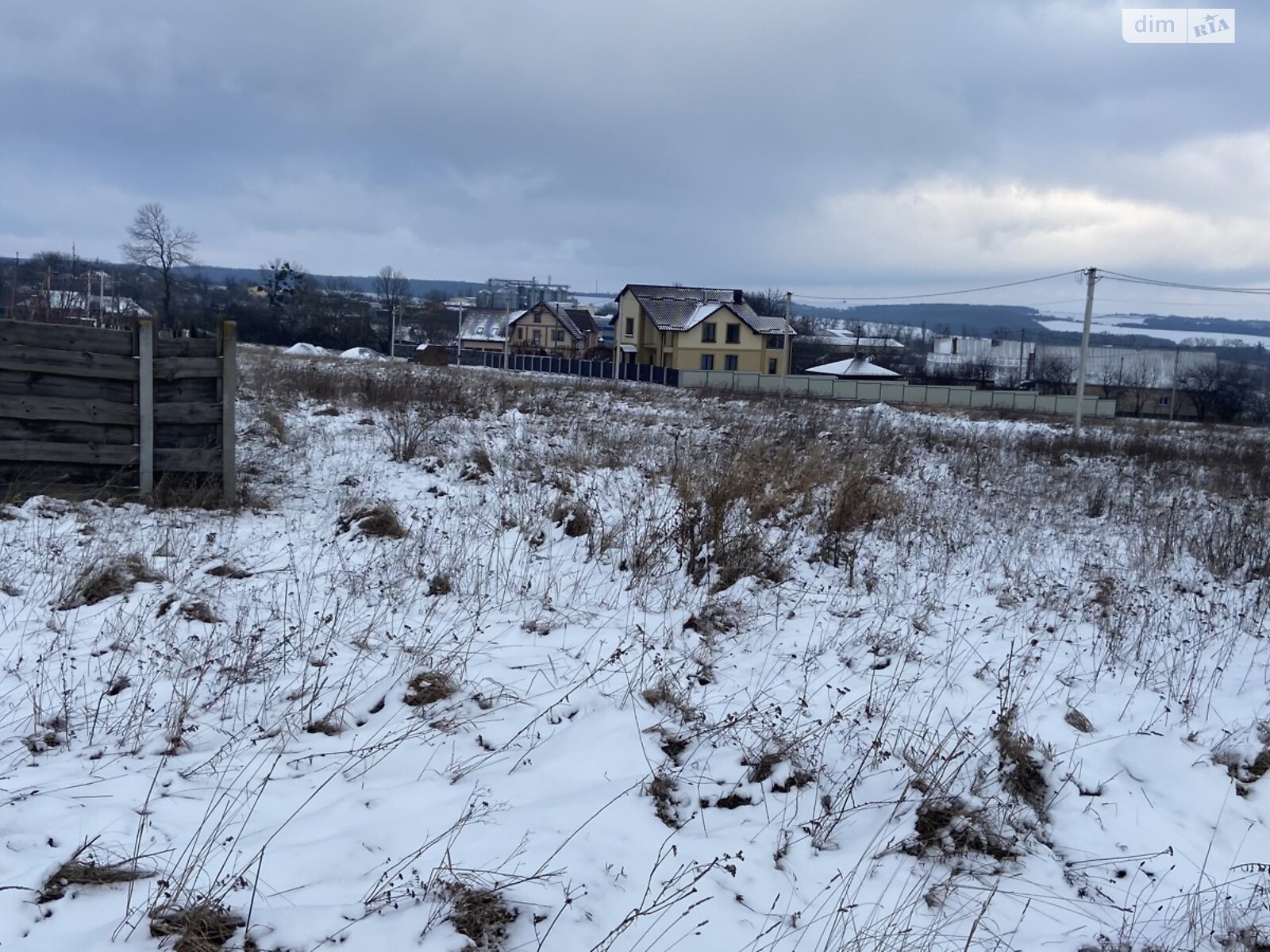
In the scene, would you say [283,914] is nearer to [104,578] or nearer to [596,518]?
[104,578]

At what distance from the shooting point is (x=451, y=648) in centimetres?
541

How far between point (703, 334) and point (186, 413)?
179ft

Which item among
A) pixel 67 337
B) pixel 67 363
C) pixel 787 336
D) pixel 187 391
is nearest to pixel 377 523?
pixel 187 391

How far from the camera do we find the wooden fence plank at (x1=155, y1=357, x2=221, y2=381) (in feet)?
27.7

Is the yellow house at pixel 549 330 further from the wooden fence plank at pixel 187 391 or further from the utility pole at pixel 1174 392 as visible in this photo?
the wooden fence plank at pixel 187 391

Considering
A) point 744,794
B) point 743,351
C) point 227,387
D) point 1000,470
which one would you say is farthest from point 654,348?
point 744,794

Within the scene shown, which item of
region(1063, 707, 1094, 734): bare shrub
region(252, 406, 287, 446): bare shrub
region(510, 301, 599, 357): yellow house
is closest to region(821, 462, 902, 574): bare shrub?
region(1063, 707, 1094, 734): bare shrub

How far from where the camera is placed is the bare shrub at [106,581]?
5777 mm

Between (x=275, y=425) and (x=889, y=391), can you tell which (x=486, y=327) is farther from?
(x=275, y=425)

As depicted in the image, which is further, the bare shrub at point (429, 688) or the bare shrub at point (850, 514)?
the bare shrub at point (850, 514)

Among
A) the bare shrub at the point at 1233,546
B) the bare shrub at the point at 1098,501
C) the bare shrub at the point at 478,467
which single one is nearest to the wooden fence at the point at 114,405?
the bare shrub at the point at 478,467

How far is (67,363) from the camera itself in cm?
816

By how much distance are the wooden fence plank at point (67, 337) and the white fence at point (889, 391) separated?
42087 mm

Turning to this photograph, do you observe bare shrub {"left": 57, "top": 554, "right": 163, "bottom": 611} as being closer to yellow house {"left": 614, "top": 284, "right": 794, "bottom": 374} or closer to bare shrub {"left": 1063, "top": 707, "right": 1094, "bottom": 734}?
bare shrub {"left": 1063, "top": 707, "right": 1094, "bottom": 734}
